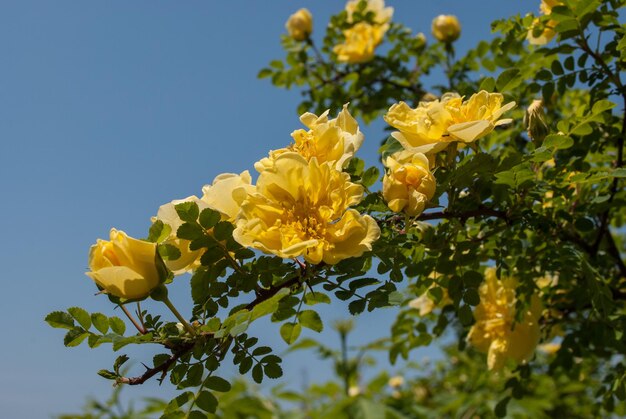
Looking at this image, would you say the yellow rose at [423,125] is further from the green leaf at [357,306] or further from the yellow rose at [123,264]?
the yellow rose at [123,264]

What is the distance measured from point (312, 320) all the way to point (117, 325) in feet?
1.06

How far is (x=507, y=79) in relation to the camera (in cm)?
123

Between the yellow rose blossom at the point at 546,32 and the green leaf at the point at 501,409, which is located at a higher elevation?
the yellow rose blossom at the point at 546,32

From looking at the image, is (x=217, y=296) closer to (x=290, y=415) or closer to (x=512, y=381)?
(x=512, y=381)

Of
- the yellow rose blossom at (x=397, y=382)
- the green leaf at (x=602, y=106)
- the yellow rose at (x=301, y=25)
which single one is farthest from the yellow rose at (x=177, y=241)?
the yellow rose blossom at (x=397, y=382)

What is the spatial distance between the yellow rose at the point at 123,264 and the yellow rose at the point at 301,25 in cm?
243

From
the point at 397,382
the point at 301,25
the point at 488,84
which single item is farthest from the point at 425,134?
the point at 397,382

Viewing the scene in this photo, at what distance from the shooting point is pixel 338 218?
91 centimetres

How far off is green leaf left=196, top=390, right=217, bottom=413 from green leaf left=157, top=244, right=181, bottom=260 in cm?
26

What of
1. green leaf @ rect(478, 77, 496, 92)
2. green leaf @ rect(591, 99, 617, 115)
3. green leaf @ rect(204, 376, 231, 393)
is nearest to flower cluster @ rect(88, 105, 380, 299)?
green leaf @ rect(204, 376, 231, 393)

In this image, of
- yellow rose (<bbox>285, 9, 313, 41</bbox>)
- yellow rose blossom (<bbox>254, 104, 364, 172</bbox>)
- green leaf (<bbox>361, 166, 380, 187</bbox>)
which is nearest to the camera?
yellow rose blossom (<bbox>254, 104, 364, 172</bbox>)

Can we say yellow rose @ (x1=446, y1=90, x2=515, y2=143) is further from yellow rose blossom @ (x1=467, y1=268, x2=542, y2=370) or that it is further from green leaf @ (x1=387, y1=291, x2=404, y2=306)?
yellow rose blossom @ (x1=467, y1=268, x2=542, y2=370)

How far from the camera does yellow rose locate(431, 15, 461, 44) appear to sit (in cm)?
293

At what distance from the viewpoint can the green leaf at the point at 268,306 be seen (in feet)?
3.22
